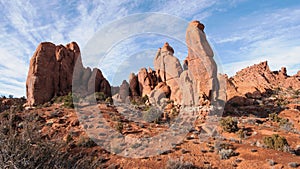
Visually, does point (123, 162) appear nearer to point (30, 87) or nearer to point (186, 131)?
point (186, 131)

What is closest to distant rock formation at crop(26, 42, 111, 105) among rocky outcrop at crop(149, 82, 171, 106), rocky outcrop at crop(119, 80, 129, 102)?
rocky outcrop at crop(119, 80, 129, 102)

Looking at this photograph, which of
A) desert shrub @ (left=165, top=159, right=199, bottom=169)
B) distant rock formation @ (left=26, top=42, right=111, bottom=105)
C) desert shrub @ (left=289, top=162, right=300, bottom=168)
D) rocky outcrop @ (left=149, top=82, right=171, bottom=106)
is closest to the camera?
desert shrub @ (left=289, top=162, right=300, bottom=168)

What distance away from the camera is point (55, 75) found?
31.2 m

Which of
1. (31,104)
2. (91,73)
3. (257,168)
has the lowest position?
(257,168)

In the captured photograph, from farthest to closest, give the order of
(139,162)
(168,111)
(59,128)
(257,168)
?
(168,111), (59,128), (139,162), (257,168)

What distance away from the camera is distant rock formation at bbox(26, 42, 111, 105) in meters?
28.5

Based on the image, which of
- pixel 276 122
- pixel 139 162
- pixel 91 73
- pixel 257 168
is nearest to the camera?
pixel 257 168

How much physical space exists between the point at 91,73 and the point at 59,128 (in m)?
20.7

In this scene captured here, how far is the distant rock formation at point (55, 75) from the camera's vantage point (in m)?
28.5

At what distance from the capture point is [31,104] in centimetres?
2761

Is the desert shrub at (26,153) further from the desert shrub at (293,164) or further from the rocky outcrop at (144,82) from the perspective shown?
the rocky outcrop at (144,82)

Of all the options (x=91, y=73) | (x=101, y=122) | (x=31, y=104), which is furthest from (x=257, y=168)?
(x=91, y=73)

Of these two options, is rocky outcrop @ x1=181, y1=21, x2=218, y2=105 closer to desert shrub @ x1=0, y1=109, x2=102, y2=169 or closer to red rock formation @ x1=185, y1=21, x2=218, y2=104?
red rock formation @ x1=185, y1=21, x2=218, y2=104

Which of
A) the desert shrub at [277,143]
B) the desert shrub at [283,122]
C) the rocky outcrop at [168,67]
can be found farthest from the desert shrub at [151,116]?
the desert shrub at [283,122]
